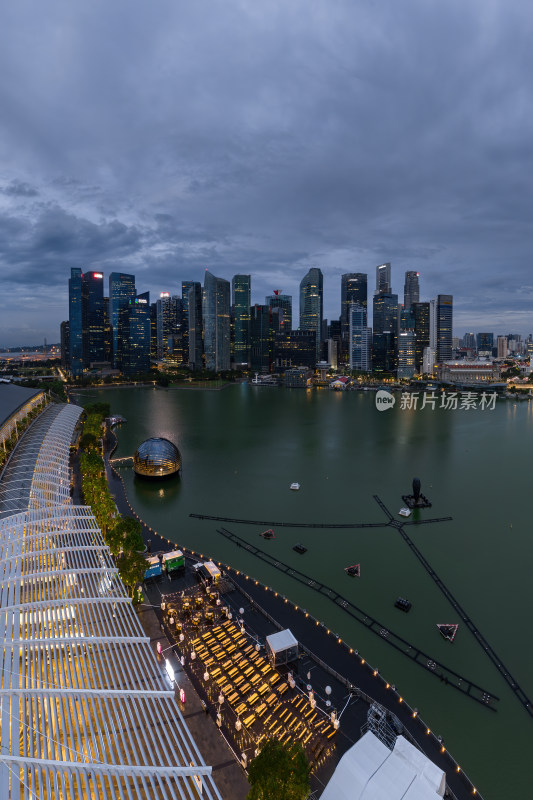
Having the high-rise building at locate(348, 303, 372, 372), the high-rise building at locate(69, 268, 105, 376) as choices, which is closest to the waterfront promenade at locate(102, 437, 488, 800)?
the high-rise building at locate(69, 268, 105, 376)

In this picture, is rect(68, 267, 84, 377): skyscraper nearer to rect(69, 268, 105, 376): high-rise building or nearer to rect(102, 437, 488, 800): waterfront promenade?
rect(69, 268, 105, 376): high-rise building

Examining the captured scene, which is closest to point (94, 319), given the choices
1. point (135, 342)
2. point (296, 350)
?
point (135, 342)

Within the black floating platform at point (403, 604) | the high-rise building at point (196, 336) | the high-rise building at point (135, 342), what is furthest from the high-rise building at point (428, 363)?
the black floating platform at point (403, 604)

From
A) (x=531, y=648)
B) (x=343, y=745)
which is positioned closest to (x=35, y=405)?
(x=343, y=745)

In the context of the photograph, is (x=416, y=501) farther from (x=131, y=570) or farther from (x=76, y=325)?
(x=76, y=325)

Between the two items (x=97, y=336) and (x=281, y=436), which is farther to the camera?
(x=97, y=336)

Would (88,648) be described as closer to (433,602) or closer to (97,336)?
(433,602)

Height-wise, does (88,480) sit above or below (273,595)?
above
